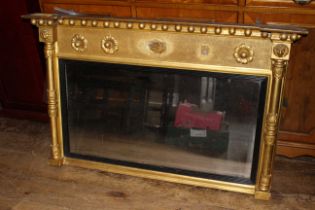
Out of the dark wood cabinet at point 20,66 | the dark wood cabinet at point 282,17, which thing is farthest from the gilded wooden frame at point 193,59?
the dark wood cabinet at point 20,66

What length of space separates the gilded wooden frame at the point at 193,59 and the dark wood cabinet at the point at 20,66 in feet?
1.68

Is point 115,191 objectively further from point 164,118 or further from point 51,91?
point 51,91

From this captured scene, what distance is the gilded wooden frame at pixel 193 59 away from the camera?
1403mm

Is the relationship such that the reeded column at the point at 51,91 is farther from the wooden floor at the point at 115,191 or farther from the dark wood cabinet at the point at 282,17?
the dark wood cabinet at the point at 282,17

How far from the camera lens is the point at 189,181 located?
167cm

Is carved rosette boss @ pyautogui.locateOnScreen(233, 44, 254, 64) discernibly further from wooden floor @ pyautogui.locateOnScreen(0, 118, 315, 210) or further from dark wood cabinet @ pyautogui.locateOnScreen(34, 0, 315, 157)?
wooden floor @ pyautogui.locateOnScreen(0, 118, 315, 210)

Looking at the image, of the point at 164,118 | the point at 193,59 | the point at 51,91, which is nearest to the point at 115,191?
the point at 164,118

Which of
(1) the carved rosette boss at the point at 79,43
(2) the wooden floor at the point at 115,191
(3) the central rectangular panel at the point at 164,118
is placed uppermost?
(1) the carved rosette boss at the point at 79,43

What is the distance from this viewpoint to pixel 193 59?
1509 millimetres

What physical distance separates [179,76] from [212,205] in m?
0.60

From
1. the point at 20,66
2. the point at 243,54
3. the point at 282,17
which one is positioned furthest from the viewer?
the point at 20,66

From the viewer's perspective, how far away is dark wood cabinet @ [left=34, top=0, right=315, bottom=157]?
63.1 inches

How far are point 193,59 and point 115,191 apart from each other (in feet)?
2.34

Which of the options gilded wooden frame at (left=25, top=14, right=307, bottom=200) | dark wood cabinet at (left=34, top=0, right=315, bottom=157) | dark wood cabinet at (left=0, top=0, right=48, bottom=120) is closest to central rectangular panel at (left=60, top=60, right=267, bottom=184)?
gilded wooden frame at (left=25, top=14, right=307, bottom=200)
